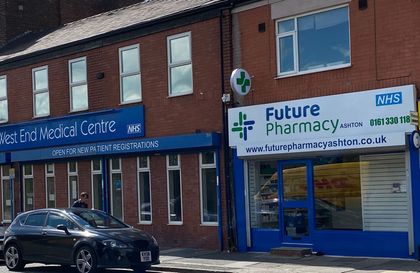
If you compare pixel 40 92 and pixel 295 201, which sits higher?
pixel 40 92

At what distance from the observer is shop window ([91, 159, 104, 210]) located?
68.8ft

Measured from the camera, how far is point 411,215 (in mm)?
13828

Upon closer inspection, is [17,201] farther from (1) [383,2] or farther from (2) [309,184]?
(1) [383,2]

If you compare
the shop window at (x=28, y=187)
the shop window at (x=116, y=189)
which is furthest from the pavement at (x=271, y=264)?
the shop window at (x=28, y=187)

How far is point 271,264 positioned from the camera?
14484 mm

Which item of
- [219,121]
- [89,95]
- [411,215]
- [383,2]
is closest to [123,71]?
[89,95]

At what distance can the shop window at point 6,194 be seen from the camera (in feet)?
79.5

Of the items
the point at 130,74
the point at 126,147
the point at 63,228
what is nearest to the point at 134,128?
the point at 126,147

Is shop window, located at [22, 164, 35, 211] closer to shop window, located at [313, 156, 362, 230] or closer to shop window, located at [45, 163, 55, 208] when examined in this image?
shop window, located at [45, 163, 55, 208]

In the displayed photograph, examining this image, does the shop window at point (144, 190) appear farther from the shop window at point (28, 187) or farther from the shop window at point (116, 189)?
the shop window at point (28, 187)

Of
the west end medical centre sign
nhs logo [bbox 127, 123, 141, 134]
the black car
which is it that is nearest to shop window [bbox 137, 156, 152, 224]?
nhs logo [bbox 127, 123, 141, 134]

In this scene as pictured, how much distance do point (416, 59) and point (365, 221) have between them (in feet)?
11.9

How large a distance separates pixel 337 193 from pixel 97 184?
853 centimetres

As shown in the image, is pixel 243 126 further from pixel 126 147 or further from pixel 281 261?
pixel 126 147
